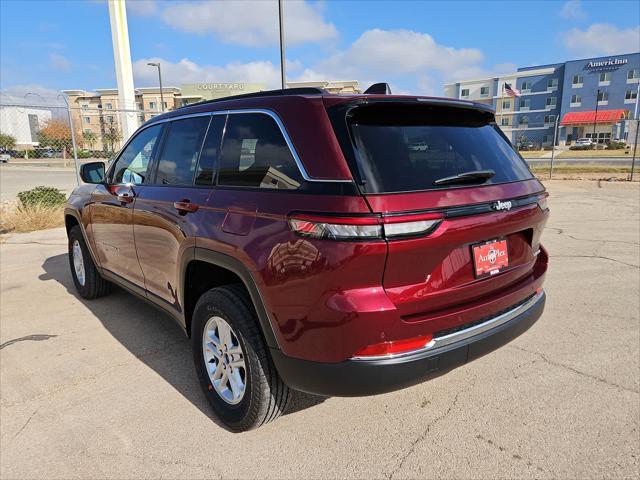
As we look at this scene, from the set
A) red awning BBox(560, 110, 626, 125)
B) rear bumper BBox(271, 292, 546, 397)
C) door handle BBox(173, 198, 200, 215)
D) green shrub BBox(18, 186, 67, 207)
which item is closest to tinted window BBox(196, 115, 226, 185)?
door handle BBox(173, 198, 200, 215)

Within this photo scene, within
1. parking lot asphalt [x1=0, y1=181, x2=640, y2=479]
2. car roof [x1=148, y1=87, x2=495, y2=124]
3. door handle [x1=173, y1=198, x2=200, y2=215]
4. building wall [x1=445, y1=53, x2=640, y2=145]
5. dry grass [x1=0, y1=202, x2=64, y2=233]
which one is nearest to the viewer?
car roof [x1=148, y1=87, x2=495, y2=124]

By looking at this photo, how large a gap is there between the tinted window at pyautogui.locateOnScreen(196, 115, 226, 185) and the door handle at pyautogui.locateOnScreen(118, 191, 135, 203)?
966 mm

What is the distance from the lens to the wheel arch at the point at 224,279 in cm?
229

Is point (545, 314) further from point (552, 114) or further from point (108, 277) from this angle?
point (552, 114)

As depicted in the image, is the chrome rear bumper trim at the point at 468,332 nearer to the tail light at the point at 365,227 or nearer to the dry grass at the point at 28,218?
the tail light at the point at 365,227

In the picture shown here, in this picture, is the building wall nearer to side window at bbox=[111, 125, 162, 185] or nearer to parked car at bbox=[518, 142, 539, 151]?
parked car at bbox=[518, 142, 539, 151]

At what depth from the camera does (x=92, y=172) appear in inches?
176

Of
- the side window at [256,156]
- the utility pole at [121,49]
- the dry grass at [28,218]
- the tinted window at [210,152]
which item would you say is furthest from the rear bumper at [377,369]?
the utility pole at [121,49]

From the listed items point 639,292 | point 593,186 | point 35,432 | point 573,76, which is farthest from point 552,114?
point 35,432

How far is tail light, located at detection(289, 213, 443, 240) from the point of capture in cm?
194

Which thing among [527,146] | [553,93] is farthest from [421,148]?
[553,93]

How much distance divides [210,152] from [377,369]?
169 centimetres

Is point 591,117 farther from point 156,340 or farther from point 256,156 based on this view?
point 256,156

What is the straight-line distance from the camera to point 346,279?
6.45 ft
